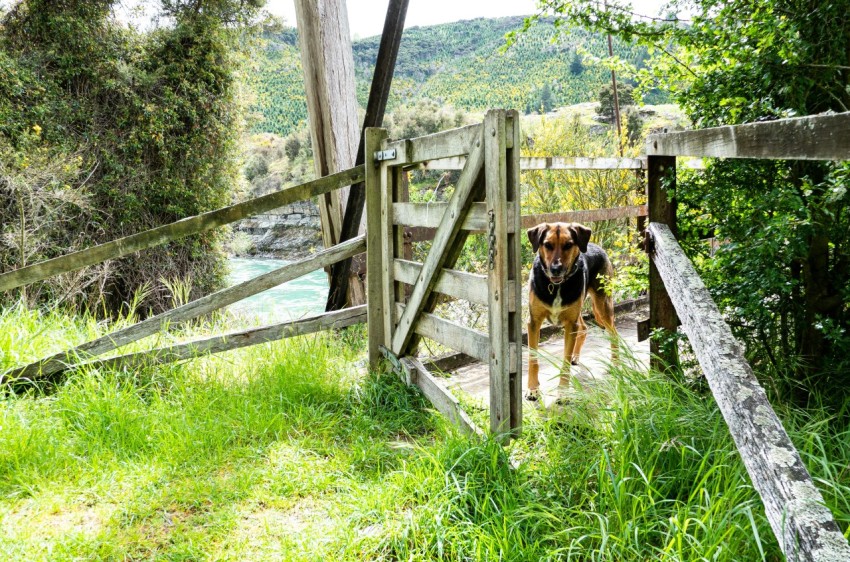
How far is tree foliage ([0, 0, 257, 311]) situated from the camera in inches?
341

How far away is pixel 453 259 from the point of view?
3.51m

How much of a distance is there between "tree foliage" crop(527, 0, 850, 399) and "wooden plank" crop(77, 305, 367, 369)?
2654mm

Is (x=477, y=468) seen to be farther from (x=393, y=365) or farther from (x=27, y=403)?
(x=27, y=403)

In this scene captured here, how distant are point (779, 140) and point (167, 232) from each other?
3769mm

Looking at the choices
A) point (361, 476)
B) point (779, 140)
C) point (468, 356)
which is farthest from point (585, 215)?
point (779, 140)

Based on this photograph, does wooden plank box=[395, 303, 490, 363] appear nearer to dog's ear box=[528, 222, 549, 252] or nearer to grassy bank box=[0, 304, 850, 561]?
grassy bank box=[0, 304, 850, 561]

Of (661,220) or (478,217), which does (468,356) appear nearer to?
(478,217)

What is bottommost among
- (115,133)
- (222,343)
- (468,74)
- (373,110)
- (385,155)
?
(222,343)

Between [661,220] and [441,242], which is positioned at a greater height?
[661,220]

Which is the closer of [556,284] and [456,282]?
[456,282]

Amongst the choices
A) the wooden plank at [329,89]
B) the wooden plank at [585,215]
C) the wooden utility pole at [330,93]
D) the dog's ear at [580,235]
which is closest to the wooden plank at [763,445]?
the dog's ear at [580,235]

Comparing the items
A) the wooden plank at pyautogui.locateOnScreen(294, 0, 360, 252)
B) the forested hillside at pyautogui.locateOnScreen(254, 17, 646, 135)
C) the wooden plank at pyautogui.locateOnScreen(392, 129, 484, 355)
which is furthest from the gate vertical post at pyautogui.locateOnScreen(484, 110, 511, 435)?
the forested hillside at pyautogui.locateOnScreen(254, 17, 646, 135)

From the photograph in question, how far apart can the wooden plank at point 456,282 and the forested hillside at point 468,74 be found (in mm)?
26379

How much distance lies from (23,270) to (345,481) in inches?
109
